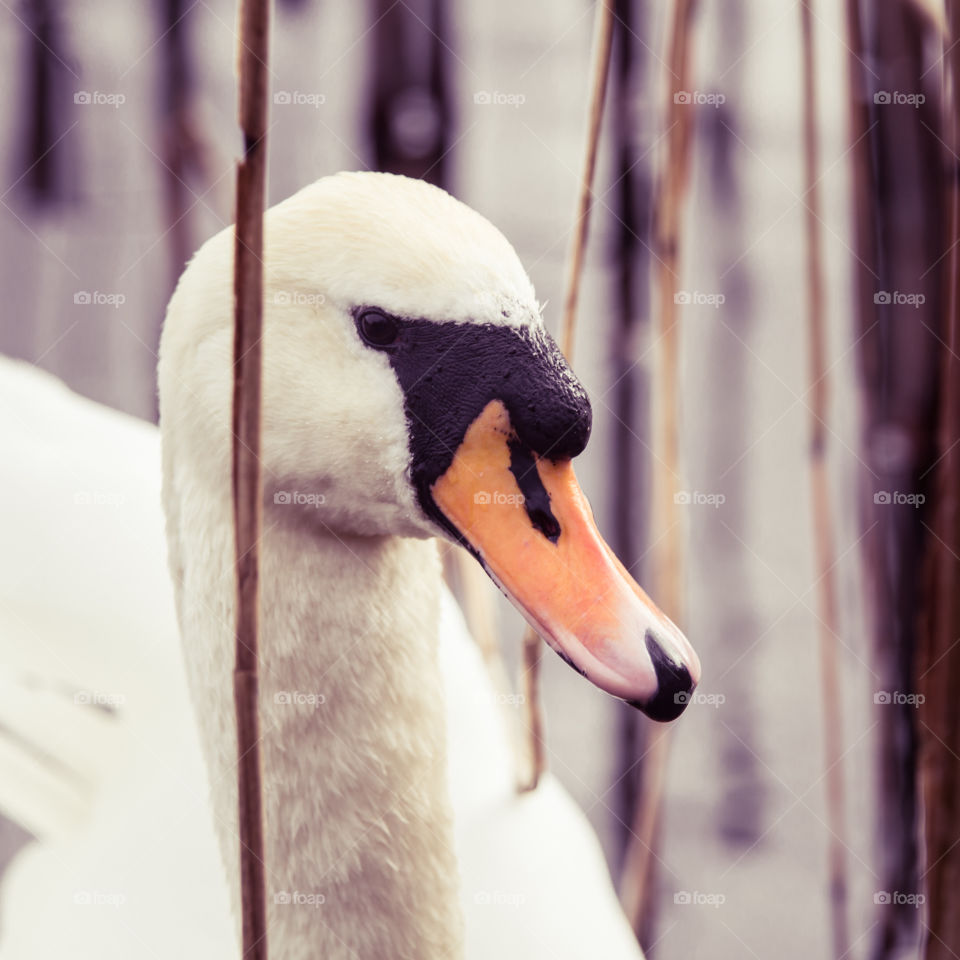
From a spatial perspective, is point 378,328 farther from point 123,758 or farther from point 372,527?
point 123,758

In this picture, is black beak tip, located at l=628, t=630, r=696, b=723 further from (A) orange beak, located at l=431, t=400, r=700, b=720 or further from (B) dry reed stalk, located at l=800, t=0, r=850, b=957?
(B) dry reed stalk, located at l=800, t=0, r=850, b=957

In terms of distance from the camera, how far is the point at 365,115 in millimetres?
1418

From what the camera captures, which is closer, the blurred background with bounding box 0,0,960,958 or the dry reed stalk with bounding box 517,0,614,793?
the dry reed stalk with bounding box 517,0,614,793

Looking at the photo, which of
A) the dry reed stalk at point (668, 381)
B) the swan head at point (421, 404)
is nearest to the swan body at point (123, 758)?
the dry reed stalk at point (668, 381)

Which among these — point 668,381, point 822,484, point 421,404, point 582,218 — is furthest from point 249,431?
point 822,484

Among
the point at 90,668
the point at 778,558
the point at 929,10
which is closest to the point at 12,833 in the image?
the point at 90,668

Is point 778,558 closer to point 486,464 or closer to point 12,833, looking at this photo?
point 12,833

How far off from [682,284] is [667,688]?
1161 mm

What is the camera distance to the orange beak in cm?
62

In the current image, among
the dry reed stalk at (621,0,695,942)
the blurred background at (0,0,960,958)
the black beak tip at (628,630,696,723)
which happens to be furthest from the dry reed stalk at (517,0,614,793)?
the blurred background at (0,0,960,958)

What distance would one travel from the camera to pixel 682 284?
1.66 meters

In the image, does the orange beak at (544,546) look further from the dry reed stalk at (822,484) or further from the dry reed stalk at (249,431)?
the dry reed stalk at (822,484)

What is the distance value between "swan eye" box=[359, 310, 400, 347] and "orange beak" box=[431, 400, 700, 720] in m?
0.08

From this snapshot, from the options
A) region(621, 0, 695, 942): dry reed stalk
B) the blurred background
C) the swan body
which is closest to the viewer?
region(621, 0, 695, 942): dry reed stalk
